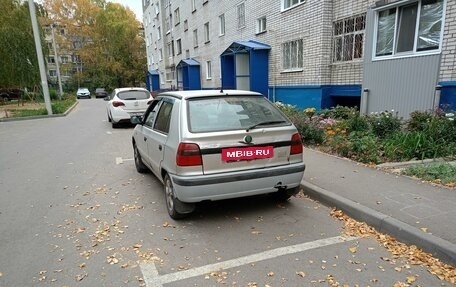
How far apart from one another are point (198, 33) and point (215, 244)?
23.2 meters

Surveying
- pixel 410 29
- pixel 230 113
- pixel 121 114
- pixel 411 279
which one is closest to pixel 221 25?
pixel 121 114

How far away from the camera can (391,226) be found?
350 cm

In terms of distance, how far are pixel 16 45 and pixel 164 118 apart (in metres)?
24.7

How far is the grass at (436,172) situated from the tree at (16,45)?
1054 inches

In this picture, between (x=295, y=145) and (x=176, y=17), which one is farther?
(x=176, y=17)

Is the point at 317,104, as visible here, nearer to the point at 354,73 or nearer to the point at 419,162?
the point at 354,73

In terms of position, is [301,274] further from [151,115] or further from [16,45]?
[16,45]

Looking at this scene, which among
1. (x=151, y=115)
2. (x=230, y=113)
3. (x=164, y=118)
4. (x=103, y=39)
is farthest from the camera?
(x=103, y=39)

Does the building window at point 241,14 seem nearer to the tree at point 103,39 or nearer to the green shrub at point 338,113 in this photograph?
the green shrub at point 338,113

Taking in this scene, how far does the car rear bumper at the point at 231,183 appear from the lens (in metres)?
3.65

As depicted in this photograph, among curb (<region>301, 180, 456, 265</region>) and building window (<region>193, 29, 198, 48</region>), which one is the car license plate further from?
building window (<region>193, 29, 198, 48</region>)

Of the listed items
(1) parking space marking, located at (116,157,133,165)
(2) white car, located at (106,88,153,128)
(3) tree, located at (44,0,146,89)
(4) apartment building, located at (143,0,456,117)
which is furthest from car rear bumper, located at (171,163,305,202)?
(3) tree, located at (44,0,146,89)

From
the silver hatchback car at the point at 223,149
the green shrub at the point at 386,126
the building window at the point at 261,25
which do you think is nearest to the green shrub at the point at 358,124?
the green shrub at the point at 386,126

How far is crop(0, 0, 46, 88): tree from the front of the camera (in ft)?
76.3
